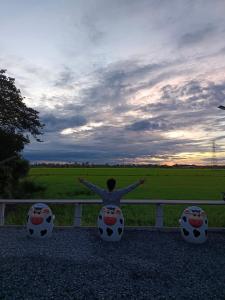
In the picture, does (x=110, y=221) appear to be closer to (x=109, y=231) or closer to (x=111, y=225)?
(x=111, y=225)

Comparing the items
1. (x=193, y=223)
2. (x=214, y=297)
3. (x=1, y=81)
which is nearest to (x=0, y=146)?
(x=1, y=81)

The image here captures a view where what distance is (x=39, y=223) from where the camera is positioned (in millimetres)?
8984

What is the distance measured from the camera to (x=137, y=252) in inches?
312

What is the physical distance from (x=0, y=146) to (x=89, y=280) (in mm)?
14053

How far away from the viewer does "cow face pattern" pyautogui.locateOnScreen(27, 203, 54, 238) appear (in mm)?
8969

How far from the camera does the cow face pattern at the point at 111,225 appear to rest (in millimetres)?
8711

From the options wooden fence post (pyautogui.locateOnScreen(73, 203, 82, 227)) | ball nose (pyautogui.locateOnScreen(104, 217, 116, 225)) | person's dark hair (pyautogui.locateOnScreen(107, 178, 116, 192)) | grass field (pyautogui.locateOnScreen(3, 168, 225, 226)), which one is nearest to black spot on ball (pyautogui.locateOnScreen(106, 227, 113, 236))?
ball nose (pyautogui.locateOnScreen(104, 217, 116, 225))

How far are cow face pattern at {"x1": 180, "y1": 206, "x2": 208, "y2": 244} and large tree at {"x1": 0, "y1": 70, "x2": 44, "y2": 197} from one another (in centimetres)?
1204

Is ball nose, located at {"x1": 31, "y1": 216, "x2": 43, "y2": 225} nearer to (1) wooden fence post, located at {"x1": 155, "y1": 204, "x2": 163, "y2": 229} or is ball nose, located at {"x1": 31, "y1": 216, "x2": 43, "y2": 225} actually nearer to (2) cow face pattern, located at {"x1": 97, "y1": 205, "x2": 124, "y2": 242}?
(2) cow face pattern, located at {"x1": 97, "y1": 205, "x2": 124, "y2": 242}

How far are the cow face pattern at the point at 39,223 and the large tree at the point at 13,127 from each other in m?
10.1

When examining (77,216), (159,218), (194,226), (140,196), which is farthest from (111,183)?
(140,196)

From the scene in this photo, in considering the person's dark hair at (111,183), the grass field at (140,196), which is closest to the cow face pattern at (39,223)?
the person's dark hair at (111,183)

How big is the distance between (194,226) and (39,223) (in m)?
3.68

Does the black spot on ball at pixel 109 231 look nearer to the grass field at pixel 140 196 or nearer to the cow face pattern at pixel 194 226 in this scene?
the cow face pattern at pixel 194 226
